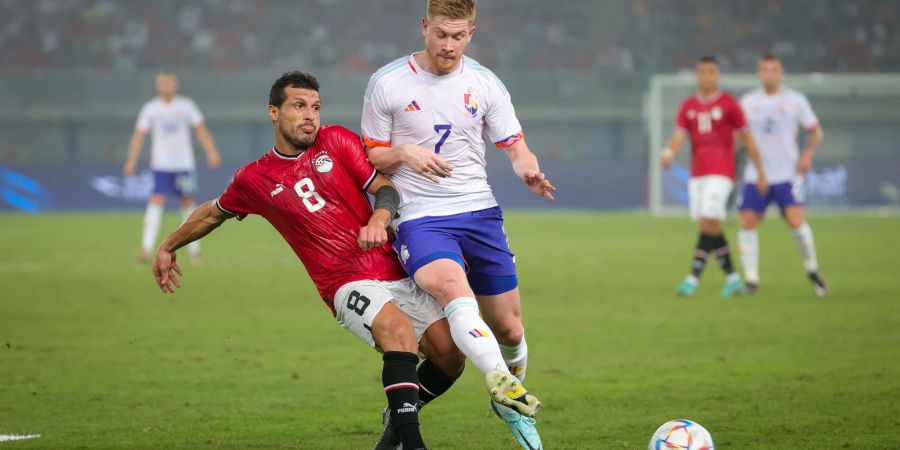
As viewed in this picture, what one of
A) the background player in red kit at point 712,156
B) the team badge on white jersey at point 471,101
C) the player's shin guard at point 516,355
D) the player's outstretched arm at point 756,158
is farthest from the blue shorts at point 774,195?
the team badge on white jersey at point 471,101

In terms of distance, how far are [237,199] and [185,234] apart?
37 cm

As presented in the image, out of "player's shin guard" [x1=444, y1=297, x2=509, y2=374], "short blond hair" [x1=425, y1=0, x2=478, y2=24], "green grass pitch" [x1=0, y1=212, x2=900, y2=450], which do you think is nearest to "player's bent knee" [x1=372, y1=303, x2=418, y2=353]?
"player's shin guard" [x1=444, y1=297, x2=509, y2=374]

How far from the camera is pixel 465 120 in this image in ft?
20.0

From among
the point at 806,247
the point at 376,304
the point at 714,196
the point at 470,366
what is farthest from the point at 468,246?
the point at 806,247

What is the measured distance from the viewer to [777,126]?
1393cm

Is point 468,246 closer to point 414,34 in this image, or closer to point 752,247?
point 752,247

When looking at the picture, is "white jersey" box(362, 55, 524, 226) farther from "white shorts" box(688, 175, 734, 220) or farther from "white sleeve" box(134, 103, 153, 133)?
"white sleeve" box(134, 103, 153, 133)

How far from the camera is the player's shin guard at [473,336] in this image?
17.4ft

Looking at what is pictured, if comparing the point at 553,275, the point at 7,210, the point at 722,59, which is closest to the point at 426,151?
the point at 553,275

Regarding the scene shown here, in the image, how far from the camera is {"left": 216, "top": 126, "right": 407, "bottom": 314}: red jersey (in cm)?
580

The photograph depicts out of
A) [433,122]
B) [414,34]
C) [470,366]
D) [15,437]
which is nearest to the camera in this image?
[433,122]

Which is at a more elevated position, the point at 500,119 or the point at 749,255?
the point at 500,119

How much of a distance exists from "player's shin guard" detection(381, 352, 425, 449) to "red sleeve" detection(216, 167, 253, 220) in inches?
40.9

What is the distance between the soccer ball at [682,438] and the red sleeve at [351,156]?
68.7 inches
